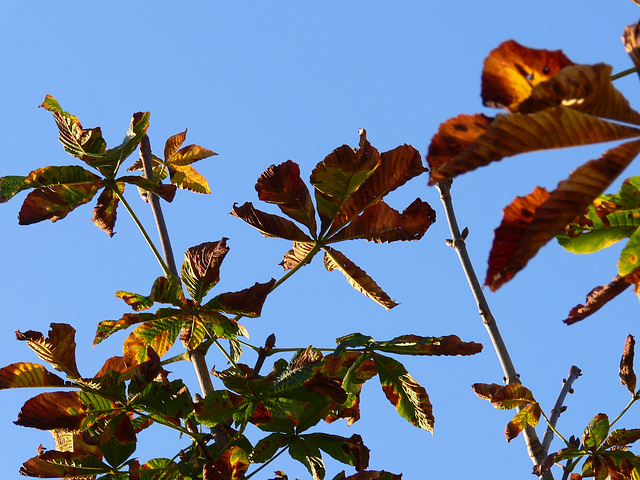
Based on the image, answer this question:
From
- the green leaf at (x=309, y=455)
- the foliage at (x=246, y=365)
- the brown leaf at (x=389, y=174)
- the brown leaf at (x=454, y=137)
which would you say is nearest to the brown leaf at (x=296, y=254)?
the foliage at (x=246, y=365)

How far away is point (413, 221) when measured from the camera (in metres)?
2.23

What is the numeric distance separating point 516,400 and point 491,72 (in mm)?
1594

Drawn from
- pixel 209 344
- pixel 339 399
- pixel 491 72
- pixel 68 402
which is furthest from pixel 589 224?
pixel 68 402

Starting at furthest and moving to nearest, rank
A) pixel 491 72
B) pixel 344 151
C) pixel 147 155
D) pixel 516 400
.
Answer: pixel 147 155, pixel 516 400, pixel 344 151, pixel 491 72

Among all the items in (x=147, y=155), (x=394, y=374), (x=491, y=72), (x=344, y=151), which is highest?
(x=147, y=155)

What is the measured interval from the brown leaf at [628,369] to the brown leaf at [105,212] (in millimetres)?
1907

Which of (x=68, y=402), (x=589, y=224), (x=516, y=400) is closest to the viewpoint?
(x=589, y=224)

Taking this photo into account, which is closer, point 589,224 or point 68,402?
point 589,224

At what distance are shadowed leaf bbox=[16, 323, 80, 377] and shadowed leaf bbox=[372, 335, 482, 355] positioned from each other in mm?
941

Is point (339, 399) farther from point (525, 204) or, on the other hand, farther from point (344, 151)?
point (525, 204)

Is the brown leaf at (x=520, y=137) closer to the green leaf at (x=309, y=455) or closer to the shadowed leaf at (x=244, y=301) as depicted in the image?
the shadowed leaf at (x=244, y=301)

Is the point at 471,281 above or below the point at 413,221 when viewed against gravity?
below

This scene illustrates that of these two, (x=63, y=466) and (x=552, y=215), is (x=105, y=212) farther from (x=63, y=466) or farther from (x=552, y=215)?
(x=552, y=215)

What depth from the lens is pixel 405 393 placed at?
2209 millimetres
